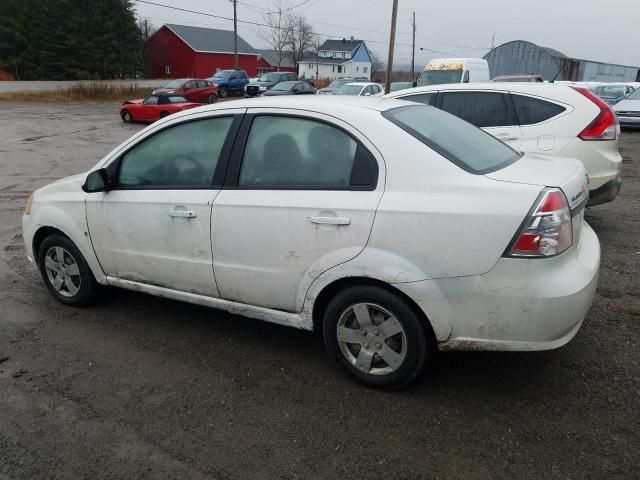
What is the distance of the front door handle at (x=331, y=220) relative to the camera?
110 inches

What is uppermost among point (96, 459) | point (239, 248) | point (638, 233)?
point (239, 248)

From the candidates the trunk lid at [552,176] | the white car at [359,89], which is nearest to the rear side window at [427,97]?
the trunk lid at [552,176]

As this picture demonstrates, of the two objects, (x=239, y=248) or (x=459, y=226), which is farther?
(x=239, y=248)

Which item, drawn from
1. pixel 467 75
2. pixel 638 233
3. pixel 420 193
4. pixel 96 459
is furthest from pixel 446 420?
pixel 467 75

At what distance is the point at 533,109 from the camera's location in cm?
571

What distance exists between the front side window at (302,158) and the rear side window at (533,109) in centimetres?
359

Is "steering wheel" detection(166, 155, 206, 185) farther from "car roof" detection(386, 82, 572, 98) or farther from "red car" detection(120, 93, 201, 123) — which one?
"red car" detection(120, 93, 201, 123)

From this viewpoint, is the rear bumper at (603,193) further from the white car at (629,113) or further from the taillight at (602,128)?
the white car at (629,113)

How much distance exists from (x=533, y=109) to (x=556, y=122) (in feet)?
1.00

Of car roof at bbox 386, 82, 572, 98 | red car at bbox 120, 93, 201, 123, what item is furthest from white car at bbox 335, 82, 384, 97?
car roof at bbox 386, 82, 572, 98

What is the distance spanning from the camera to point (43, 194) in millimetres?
4188

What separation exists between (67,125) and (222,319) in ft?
62.2

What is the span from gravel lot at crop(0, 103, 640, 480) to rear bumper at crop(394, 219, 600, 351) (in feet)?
1.49

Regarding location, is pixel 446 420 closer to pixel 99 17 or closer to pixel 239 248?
pixel 239 248
